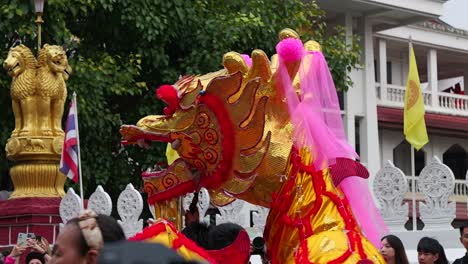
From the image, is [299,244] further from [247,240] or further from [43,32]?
[43,32]

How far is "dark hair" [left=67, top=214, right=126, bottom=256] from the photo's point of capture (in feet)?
10.1

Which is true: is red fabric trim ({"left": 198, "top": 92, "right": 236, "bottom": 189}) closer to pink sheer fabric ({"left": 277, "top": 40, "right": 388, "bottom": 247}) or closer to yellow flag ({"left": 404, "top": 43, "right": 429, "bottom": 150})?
pink sheer fabric ({"left": 277, "top": 40, "right": 388, "bottom": 247})

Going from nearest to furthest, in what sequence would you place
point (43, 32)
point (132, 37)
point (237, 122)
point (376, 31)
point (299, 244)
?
point (299, 244), point (237, 122), point (43, 32), point (132, 37), point (376, 31)

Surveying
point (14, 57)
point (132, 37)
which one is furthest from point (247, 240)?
point (132, 37)

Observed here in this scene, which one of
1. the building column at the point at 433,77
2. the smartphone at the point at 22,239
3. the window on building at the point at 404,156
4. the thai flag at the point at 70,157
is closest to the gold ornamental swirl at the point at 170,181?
the smartphone at the point at 22,239

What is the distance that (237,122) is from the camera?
17.7 feet

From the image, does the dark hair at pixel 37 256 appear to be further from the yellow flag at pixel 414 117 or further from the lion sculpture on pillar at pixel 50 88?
the yellow flag at pixel 414 117

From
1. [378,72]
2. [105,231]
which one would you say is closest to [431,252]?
[105,231]

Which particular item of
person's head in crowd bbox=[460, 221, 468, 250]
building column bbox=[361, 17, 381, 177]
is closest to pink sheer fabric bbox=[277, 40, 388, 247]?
person's head in crowd bbox=[460, 221, 468, 250]

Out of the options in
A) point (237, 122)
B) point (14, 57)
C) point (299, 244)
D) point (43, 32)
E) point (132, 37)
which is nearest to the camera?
point (299, 244)

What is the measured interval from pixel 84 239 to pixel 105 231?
82 millimetres

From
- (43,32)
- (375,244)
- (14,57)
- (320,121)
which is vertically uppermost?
(43,32)

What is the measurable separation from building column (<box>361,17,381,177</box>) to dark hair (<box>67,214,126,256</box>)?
19709 millimetres

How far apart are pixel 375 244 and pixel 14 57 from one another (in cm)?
521
